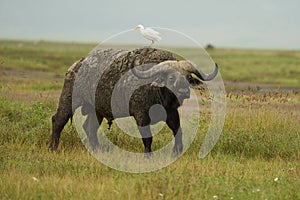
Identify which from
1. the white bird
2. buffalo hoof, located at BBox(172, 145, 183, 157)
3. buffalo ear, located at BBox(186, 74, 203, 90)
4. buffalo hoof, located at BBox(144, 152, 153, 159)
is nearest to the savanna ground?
buffalo hoof, located at BBox(172, 145, 183, 157)

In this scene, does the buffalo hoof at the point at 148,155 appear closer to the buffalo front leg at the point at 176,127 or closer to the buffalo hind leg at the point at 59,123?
the buffalo front leg at the point at 176,127

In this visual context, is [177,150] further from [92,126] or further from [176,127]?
[92,126]

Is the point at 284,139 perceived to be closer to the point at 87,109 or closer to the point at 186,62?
the point at 186,62

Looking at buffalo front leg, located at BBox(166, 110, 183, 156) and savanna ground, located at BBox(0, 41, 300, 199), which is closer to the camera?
savanna ground, located at BBox(0, 41, 300, 199)

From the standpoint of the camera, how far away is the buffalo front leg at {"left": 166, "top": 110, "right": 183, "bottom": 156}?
10867 mm

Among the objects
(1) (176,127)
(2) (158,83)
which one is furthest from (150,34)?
(1) (176,127)

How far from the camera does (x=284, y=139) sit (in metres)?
11.8

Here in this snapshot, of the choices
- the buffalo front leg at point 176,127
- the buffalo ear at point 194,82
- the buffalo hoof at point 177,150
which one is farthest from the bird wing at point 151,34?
the buffalo hoof at point 177,150

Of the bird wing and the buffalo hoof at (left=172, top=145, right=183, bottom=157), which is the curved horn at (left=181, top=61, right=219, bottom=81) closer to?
the bird wing

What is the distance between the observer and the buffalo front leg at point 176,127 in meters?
10.9

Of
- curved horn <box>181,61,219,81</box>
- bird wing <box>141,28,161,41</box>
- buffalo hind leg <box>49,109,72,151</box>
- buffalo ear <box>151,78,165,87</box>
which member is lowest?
buffalo hind leg <box>49,109,72,151</box>

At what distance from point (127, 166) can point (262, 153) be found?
10.1ft

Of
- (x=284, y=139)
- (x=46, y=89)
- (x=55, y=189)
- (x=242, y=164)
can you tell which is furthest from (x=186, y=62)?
(x=46, y=89)

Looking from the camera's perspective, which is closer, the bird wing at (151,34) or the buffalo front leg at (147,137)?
the buffalo front leg at (147,137)
